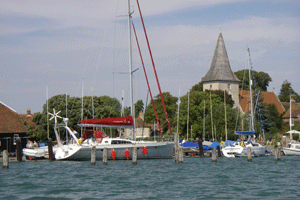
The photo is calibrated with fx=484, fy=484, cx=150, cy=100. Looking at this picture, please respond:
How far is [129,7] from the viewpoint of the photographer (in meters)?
45.1

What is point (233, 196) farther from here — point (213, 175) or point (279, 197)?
point (213, 175)

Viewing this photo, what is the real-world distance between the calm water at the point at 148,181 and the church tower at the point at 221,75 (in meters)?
79.4

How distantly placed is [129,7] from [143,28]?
3.03m

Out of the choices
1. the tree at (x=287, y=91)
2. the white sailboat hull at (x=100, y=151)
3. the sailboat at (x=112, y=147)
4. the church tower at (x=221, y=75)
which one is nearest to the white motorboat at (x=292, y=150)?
the sailboat at (x=112, y=147)

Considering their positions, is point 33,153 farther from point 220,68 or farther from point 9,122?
point 220,68

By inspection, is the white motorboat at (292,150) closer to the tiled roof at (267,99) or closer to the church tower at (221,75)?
the tiled roof at (267,99)

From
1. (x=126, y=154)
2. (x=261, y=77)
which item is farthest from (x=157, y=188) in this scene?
(x=261, y=77)

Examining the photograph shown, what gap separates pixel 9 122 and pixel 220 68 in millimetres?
75369

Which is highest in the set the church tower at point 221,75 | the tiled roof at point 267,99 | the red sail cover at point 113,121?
the church tower at point 221,75

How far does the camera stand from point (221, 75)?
119750 millimetres

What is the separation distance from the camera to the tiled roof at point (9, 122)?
52312 mm

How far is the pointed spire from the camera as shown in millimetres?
117812

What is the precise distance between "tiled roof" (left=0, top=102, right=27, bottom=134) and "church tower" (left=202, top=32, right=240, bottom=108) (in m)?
70.0

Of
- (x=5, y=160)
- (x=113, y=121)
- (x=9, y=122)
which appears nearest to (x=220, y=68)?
(x=9, y=122)
